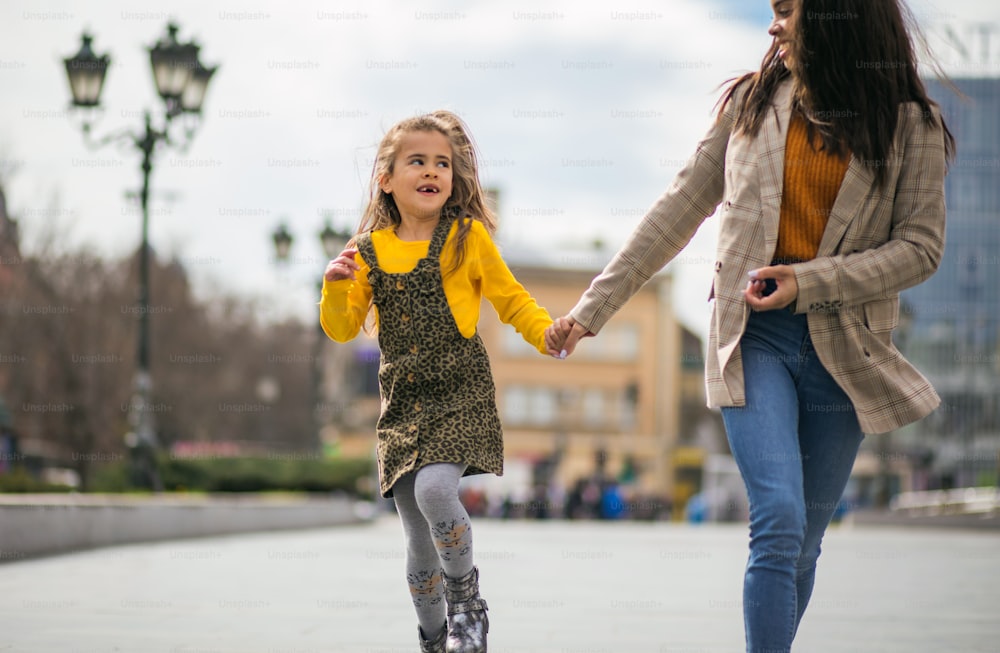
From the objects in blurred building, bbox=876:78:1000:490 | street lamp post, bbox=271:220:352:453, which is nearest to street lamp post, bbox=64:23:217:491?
street lamp post, bbox=271:220:352:453

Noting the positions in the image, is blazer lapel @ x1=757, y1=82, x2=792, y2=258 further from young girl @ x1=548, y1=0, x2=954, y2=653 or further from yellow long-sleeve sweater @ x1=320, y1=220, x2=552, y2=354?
yellow long-sleeve sweater @ x1=320, y1=220, x2=552, y2=354

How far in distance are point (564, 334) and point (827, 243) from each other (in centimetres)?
89

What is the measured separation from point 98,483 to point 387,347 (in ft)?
49.3

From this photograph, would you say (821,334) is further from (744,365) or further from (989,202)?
(989,202)

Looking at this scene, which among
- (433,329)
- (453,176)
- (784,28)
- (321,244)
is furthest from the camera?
(321,244)

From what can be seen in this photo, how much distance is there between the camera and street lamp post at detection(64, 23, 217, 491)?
14.1 m

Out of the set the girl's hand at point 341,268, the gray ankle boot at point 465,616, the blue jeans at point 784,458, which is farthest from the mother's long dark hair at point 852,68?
the gray ankle boot at point 465,616

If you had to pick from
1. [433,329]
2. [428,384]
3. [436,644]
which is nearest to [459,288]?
[433,329]

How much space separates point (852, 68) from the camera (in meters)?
3.69

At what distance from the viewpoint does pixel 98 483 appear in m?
18.3

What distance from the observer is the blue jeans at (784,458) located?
3.36 m

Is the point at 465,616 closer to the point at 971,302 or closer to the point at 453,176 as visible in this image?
the point at 453,176

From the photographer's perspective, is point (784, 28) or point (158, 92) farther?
point (158, 92)

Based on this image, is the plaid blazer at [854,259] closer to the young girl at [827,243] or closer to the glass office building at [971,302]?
the young girl at [827,243]
